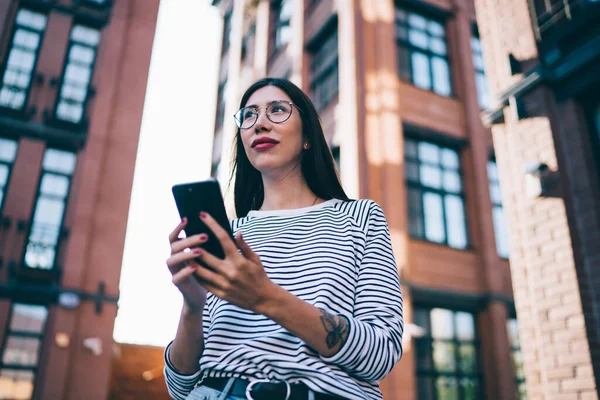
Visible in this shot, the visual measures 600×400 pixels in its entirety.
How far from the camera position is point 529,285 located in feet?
16.5

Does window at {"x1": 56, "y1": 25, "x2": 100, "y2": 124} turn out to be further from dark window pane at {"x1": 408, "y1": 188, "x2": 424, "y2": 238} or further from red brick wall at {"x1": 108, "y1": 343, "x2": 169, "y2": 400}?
dark window pane at {"x1": 408, "y1": 188, "x2": 424, "y2": 238}

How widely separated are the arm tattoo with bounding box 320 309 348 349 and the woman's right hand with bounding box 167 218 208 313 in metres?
0.35

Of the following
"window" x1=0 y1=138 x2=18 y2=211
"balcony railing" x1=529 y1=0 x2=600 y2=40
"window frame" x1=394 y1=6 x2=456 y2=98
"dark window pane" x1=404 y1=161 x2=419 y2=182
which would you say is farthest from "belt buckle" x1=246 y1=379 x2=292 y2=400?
"window" x1=0 y1=138 x2=18 y2=211

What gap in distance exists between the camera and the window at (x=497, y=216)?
39.4 feet

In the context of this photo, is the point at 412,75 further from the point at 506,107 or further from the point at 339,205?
the point at 339,205

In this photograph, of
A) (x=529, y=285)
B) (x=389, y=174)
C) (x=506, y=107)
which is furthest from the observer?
(x=389, y=174)

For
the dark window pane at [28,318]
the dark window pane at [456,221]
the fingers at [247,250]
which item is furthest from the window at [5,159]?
the fingers at [247,250]

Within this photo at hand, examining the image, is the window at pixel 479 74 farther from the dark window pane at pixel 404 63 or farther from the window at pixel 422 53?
the dark window pane at pixel 404 63

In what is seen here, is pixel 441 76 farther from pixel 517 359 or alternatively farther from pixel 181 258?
pixel 181 258

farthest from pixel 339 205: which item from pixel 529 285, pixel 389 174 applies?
pixel 389 174

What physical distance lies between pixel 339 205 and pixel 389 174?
30.8 ft

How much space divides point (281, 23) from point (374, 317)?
16604 mm

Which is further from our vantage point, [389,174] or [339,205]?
[389,174]

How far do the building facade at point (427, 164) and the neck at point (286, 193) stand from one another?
8.32 meters
